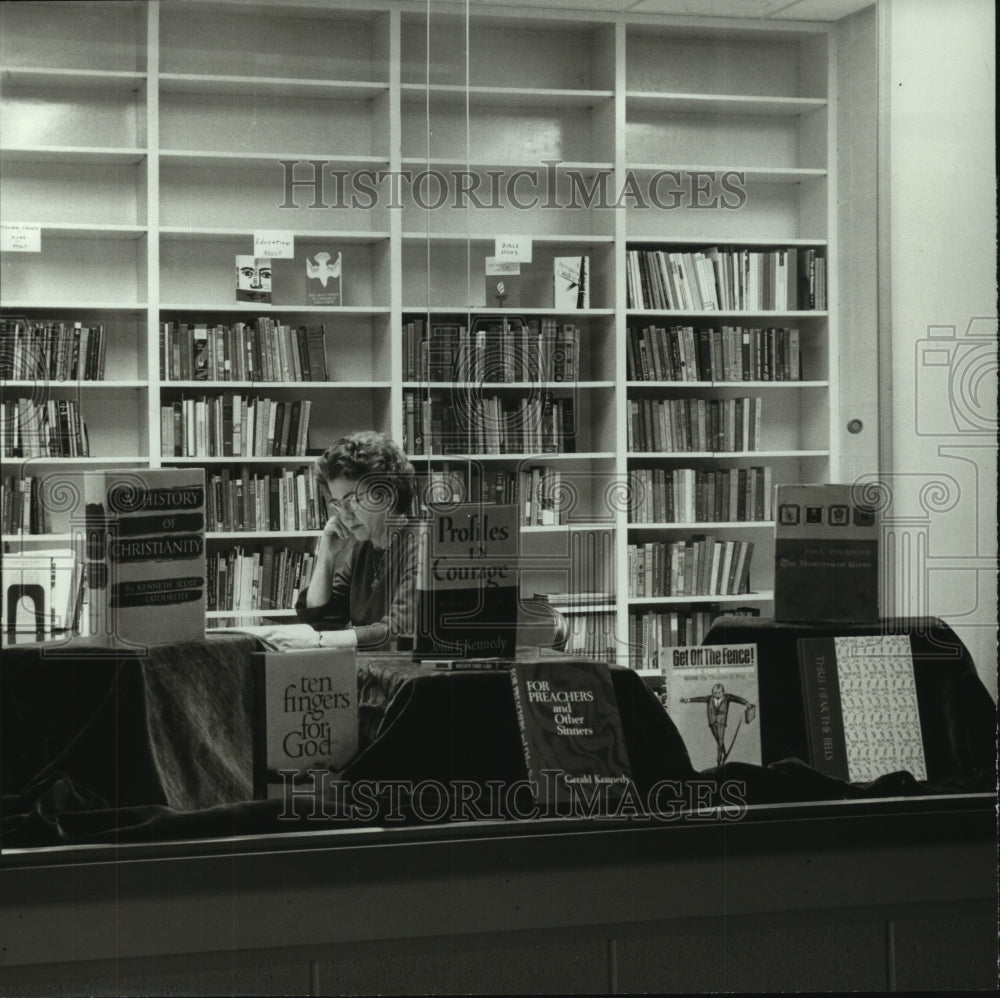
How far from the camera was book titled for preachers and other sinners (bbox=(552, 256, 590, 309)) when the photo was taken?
3.27m

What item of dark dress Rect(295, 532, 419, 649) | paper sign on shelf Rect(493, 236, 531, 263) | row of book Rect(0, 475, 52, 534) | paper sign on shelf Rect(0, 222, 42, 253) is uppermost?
paper sign on shelf Rect(493, 236, 531, 263)

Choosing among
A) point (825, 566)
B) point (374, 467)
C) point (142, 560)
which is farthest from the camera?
point (825, 566)

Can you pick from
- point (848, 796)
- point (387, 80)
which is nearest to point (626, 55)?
point (387, 80)

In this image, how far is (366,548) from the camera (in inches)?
122

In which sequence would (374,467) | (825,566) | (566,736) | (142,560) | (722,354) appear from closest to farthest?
(142,560) < (566,736) < (374,467) < (825,566) < (722,354)

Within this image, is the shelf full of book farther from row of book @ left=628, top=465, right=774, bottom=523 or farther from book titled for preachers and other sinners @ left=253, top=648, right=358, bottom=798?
book titled for preachers and other sinners @ left=253, top=648, right=358, bottom=798

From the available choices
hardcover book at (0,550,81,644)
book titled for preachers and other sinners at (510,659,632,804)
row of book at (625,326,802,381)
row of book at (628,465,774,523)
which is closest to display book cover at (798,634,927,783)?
row of book at (628,465,774,523)

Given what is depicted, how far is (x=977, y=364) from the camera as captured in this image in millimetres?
3359

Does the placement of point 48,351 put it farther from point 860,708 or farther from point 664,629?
point 860,708

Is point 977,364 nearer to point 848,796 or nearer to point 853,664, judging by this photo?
point 853,664

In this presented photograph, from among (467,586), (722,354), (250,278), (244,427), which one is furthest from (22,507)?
(722,354)

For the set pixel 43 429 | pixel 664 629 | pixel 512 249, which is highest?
pixel 512 249

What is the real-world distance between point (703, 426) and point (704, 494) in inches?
6.3

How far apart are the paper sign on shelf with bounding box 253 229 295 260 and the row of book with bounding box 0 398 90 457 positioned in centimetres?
51
